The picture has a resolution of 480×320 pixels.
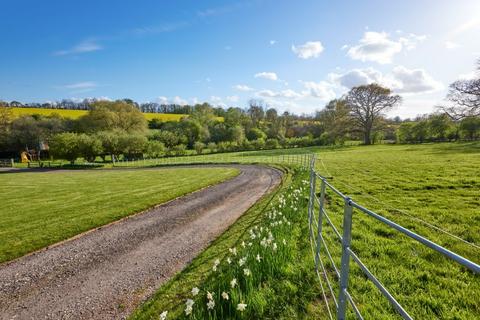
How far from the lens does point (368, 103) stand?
178 ft

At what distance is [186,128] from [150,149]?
19.5 metres

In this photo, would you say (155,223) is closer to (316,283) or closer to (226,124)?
(316,283)

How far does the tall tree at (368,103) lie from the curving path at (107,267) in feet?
176

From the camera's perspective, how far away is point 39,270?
6.11 meters

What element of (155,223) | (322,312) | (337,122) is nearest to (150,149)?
(337,122)

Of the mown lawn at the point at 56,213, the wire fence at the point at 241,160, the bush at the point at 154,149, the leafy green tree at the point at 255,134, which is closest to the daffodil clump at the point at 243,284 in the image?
the mown lawn at the point at 56,213

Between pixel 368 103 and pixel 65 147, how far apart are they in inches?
2402

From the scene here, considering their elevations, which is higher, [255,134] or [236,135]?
[255,134]

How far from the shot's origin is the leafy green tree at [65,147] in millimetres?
44250

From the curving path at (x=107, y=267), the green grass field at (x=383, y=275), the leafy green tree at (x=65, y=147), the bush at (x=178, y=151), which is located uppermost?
the leafy green tree at (x=65, y=147)

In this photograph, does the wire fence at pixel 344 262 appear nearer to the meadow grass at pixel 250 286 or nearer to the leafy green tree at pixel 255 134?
the meadow grass at pixel 250 286

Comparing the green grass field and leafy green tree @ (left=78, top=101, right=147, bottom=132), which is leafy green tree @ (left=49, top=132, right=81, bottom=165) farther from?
the green grass field

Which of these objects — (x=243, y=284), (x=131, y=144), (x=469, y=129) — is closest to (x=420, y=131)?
(x=469, y=129)

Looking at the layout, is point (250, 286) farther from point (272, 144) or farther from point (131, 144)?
point (272, 144)
